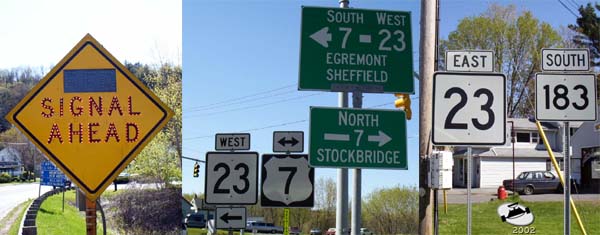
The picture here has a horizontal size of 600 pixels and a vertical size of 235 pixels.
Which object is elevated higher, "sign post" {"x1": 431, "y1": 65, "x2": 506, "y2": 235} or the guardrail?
"sign post" {"x1": 431, "y1": 65, "x2": 506, "y2": 235}

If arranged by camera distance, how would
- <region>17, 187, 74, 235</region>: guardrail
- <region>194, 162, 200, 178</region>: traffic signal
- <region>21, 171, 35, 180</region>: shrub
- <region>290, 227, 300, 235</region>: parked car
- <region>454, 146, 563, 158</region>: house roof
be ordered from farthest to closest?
<region>290, 227, 300, 235</region>: parked car, <region>194, 162, 200, 178</region>: traffic signal, <region>454, 146, 563, 158</region>: house roof, <region>21, 171, 35, 180</region>: shrub, <region>17, 187, 74, 235</region>: guardrail

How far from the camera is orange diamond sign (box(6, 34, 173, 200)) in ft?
18.8

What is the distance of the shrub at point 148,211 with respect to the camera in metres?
18.0

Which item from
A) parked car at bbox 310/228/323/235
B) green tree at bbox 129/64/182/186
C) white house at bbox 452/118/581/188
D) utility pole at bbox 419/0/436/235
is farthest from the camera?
parked car at bbox 310/228/323/235

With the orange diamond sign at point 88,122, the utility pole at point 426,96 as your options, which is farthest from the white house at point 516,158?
the orange diamond sign at point 88,122

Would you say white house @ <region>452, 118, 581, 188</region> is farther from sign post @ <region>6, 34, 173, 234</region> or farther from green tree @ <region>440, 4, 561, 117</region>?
sign post @ <region>6, 34, 173, 234</region>

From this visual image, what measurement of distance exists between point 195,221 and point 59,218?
7.26 meters

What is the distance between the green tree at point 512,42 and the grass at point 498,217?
2.09 m

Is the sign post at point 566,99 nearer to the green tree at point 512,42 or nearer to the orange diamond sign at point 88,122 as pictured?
the orange diamond sign at point 88,122

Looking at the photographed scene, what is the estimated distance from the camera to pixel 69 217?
48.0ft

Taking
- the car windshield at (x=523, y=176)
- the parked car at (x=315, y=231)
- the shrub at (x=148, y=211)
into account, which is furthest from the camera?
the parked car at (x=315, y=231)

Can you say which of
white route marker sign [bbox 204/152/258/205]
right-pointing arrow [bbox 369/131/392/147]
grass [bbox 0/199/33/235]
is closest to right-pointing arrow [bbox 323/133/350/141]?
right-pointing arrow [bbox 369/131/392/147]

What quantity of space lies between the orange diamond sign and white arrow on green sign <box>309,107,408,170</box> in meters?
1.53

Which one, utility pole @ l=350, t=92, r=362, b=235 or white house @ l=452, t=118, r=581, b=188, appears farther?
white house @ l=452, t=118, r=581, b=188
